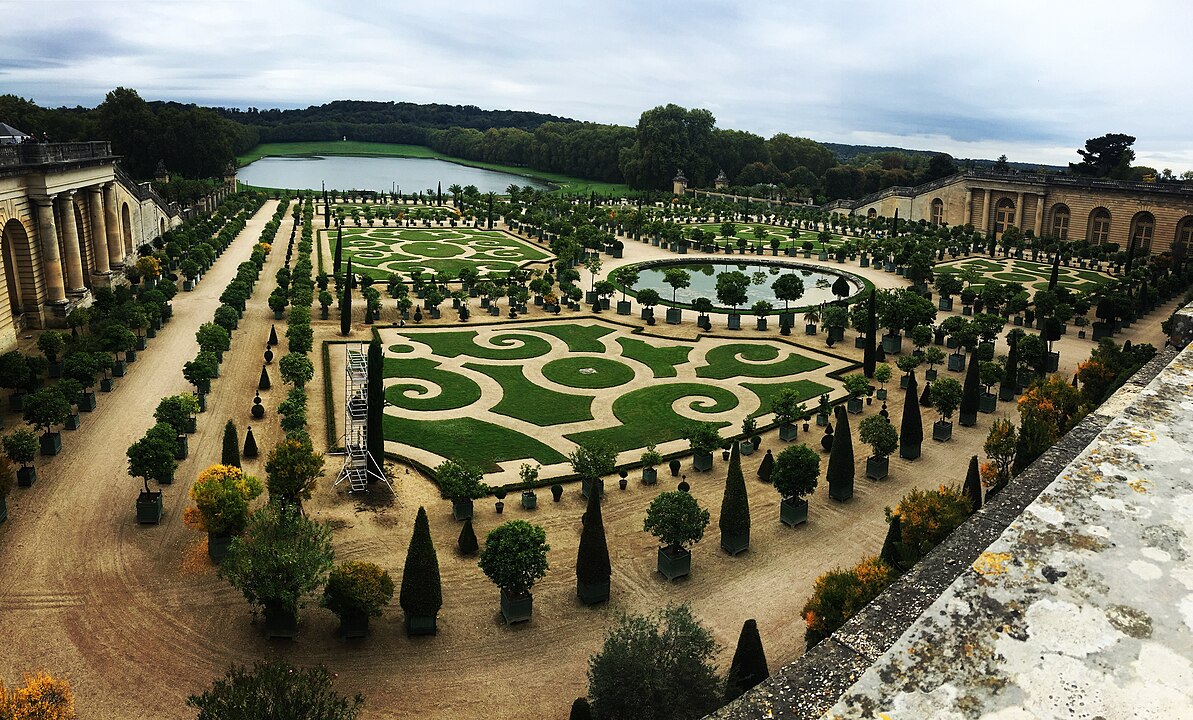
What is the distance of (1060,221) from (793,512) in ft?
263

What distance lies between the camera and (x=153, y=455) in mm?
25188

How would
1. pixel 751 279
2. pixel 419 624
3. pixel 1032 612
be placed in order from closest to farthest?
pixel 1032 612
pixel 419 624
pixel 751 279

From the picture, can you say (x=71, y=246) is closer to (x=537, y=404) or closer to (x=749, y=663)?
(x=537, y=404)

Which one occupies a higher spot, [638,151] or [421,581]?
[638,151]

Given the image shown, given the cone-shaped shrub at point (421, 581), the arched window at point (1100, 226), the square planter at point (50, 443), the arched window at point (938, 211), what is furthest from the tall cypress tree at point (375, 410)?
the arched window at point (938, 211)

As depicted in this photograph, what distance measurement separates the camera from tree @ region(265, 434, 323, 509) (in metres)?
24.8

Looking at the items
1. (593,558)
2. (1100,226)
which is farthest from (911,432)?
(1100,226)

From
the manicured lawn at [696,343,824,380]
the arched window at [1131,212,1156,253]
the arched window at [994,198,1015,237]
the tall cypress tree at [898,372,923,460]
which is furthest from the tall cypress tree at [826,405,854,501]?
the arched window at [994,198,1015,237]

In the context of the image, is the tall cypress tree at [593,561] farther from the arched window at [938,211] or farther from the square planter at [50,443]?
the arched window at [938,211]

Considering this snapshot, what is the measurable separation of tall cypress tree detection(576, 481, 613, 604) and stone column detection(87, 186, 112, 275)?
4819 cm

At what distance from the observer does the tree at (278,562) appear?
19469mm

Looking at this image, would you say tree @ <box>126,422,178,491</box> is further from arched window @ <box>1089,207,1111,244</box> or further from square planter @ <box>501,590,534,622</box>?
arched window @ <box>1089,207,1111,244</box>

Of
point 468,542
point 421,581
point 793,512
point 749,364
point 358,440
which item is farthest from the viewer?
point 749,364

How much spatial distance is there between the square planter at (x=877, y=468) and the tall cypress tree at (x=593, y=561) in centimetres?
1215
